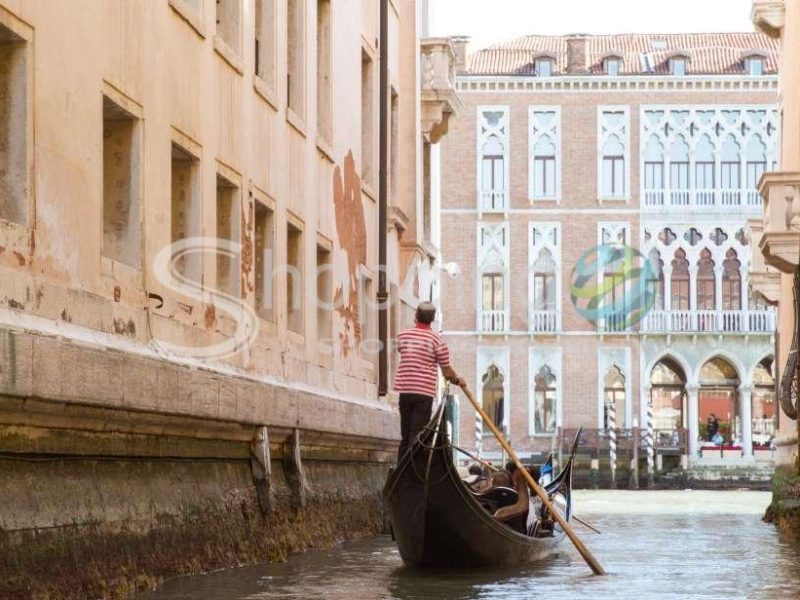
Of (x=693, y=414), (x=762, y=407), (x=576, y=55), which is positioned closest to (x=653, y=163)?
(x=576, y=55)

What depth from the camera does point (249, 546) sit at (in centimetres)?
1175

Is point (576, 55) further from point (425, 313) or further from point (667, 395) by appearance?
point (425, 313)

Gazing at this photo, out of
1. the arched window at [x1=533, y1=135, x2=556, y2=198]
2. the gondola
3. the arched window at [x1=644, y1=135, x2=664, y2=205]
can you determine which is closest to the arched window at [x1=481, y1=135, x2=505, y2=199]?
the arched window at [x1=533, y1=135, x2=556, y2=198]

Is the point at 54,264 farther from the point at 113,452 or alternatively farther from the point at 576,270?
the point at 576,270

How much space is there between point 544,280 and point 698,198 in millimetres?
4488

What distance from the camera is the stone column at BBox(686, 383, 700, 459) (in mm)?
47156

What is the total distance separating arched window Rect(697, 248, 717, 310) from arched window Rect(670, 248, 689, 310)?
314 millimetres

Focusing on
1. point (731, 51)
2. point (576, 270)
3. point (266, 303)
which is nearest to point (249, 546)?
point (266, 303)

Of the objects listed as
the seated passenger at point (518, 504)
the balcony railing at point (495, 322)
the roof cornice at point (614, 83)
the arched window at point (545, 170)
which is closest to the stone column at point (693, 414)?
the balcony railing at point (495, 322)

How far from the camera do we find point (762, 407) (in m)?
48.4

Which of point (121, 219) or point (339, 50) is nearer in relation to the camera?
point (121, 219)

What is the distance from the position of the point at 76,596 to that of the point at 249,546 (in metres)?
3.61

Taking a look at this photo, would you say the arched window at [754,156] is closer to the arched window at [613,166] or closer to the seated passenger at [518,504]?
the arched window at [613,166]

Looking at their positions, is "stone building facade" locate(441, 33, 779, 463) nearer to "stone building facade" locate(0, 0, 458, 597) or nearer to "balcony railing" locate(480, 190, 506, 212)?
"balcony railing" locate(480, 190, 506, 212)
